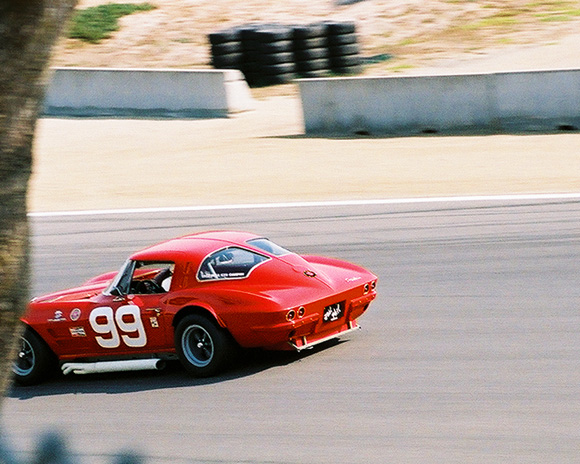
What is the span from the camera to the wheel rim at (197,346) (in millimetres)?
8188

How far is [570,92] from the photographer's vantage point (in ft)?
53.0

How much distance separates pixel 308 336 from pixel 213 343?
78 cm

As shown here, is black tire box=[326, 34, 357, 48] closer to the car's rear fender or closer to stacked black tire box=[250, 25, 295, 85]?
stacked black tire box=[250, 25, 295, 85]

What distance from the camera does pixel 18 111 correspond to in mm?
3217

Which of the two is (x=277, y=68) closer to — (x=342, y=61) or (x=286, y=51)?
(x=286, y=51)

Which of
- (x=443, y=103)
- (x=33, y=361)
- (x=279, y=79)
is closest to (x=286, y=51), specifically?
(x=279, y=79)

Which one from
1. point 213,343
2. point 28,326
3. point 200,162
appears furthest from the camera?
point 200,162

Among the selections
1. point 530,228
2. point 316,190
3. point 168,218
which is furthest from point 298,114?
point 530,228

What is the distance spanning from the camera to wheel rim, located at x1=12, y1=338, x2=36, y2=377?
349 inches

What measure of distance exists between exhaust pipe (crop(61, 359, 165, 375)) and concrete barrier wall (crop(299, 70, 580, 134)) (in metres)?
9.89

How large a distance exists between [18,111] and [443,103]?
1454 cm

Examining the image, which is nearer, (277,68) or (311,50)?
(311,50)

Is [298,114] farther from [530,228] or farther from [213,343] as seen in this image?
[213,343]

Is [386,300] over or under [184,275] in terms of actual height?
under
